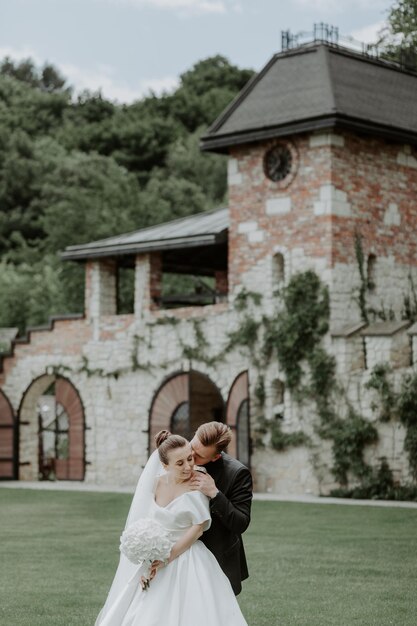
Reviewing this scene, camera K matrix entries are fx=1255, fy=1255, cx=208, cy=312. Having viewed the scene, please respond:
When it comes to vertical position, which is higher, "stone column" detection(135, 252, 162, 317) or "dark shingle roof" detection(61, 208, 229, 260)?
"dark shingle roof" detection(61, 208, 229, 260)

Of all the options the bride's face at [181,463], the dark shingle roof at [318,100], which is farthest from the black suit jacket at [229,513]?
the dark shingle roof at [318,100]

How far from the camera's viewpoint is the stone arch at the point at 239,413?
23062 mm

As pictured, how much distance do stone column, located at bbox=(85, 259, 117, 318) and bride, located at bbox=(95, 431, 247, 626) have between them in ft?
62.1

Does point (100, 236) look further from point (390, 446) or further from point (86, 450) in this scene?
point (390, 446)

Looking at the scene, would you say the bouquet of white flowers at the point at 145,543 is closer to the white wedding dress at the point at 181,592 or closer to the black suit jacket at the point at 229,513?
the white wedding dress at the point at 181,592

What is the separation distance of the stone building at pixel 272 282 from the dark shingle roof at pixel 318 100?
0.11 ft

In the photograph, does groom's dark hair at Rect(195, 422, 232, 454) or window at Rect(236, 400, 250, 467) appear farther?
window at Rect(236, 400, 250, 467)

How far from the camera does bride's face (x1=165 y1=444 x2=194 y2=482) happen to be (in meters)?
6.94

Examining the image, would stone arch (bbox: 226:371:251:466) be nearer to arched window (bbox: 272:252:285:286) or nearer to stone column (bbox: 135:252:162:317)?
arched window (bbox: 272:252:285:286)

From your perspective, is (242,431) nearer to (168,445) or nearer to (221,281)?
(221,281)

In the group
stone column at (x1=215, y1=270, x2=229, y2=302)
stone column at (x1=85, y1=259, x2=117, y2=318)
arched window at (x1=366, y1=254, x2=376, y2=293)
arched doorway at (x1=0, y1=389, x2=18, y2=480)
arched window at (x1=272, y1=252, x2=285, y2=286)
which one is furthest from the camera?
stone column at (x1=215, y1=270, x2=229, y2=302)

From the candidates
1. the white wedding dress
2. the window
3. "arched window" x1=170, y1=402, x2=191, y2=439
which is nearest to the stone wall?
the window

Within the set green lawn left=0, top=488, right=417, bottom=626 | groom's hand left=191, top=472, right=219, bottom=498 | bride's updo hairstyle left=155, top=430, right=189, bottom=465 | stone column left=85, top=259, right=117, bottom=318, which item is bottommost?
green lawn left=0, top=488, right=417, bottom=626

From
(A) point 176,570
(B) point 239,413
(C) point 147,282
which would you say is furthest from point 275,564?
(C) point 147,282
